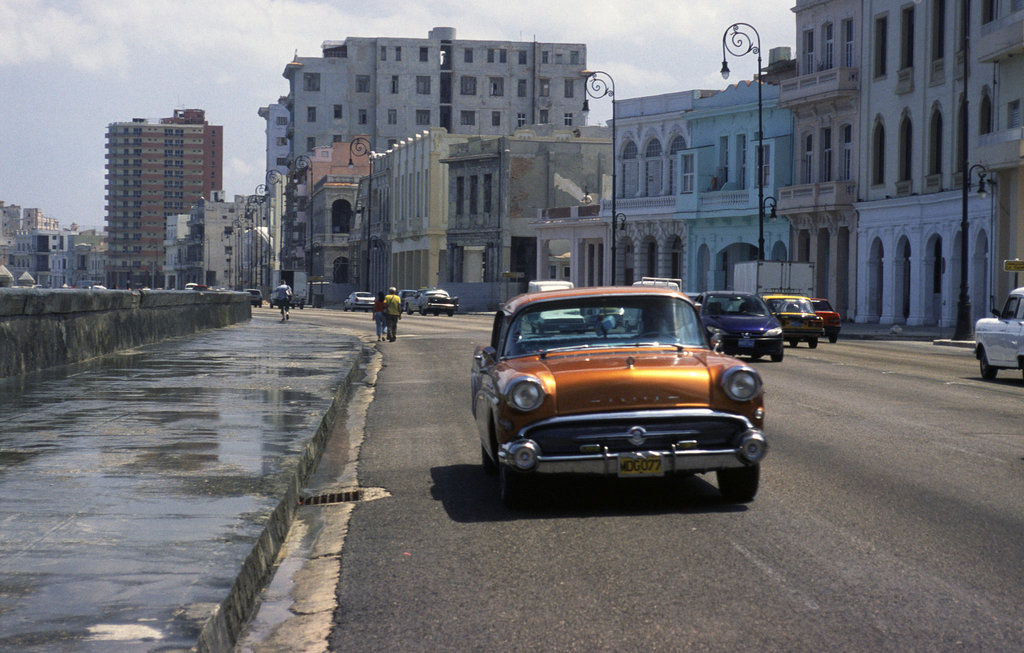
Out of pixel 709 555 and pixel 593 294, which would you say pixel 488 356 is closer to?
pixel 593 294

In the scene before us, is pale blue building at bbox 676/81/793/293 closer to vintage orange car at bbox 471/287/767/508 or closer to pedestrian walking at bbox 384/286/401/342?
pedestrian walking at bbox 384/286/401/342

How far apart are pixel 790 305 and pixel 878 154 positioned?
21423mm

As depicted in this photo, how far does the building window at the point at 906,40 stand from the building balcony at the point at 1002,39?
6.70m

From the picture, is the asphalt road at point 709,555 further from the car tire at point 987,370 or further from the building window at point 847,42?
the building window at point 847,42

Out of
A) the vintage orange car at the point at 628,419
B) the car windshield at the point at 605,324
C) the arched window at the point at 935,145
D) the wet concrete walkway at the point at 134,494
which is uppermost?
the arched window at the point at 935,145

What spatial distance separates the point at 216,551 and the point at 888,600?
336 centimetres

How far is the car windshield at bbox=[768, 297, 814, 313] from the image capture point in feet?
117

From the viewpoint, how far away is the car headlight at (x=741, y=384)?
9195 mm

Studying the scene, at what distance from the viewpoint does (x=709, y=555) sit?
766 centimetres

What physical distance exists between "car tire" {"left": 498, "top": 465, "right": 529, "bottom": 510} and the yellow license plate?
72cm

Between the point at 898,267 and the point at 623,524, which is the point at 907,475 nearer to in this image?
the point at 623,524

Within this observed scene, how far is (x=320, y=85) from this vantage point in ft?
457

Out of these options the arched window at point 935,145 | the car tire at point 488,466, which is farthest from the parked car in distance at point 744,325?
the arched window at point 935,145

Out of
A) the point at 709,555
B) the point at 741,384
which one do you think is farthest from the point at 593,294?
the point at 709,555
